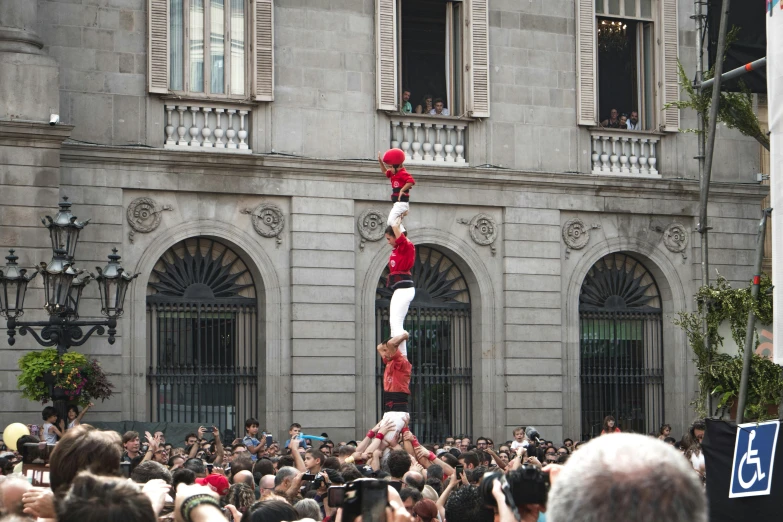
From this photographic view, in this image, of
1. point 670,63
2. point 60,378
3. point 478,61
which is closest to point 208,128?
point 478,61

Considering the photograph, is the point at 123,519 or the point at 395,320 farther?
the point at 395,320

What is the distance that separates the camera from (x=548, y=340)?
25.7 metres

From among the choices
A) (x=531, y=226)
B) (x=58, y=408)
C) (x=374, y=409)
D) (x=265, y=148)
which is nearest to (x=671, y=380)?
(x=531, y=226)

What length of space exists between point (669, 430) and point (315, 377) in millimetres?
6850

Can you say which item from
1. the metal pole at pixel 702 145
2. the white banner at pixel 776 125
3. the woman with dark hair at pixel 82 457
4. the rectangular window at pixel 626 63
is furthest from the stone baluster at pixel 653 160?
the woman with dark hair at pixel 82 457

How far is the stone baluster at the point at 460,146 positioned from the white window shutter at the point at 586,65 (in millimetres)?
2515

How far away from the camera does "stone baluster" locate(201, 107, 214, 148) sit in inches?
919

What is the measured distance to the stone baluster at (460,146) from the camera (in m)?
25.2

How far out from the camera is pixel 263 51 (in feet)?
77.7

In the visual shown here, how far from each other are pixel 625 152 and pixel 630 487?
2415 centimetres

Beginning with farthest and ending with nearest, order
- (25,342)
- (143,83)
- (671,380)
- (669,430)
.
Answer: (671,380)
(669,430)
(143,83)
(25,342)

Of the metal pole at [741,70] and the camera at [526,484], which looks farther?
the metal pole at [741,70]

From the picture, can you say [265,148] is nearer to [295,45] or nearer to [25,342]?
[295,45]

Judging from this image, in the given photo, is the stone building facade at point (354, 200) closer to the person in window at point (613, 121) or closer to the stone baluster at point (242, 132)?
the stone baluster at point (242, 132)
